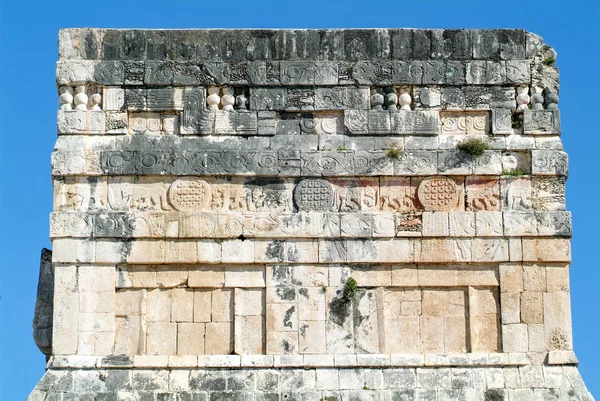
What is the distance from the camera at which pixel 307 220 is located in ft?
53.4

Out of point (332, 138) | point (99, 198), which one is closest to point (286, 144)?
point (332, 138)

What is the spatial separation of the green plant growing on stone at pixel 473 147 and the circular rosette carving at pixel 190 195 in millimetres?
3587

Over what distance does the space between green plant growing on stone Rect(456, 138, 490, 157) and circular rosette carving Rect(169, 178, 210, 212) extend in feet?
11.8

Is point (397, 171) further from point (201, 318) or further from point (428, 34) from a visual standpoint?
point (201, 318)

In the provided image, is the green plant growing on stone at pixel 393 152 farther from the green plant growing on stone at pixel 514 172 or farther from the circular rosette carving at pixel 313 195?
the green plant growing on stone at pixel 514 172

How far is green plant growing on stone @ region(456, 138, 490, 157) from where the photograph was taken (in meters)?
16.5

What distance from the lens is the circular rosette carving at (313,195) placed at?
16.4 meters

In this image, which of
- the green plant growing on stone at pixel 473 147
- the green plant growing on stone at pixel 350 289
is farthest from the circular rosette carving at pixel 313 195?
the green plant growing on stone at pixel 473 147

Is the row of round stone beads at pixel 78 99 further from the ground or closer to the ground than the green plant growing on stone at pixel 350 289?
further from the ground

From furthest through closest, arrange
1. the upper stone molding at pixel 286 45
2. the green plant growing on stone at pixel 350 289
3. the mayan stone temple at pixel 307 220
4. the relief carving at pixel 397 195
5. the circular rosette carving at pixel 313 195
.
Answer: the upper stone molding at pixel 286 45, the relief carving at pixel 397 195, the circular rosette carving at pixel 313 195, the green plant growing on stone at pixel 350 289, the mayan stone temple at pixel 307 220

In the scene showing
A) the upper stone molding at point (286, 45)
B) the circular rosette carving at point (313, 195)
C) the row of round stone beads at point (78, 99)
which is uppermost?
the upper stone molding at point (286, 45)

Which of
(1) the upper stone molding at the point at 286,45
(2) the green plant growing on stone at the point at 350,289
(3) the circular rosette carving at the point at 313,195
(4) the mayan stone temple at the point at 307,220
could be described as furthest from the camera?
Result: (1) the upper stone molding at the point at 286,45

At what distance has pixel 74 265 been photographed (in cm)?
1617

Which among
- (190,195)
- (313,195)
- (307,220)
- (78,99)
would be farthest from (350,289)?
(78,99)
